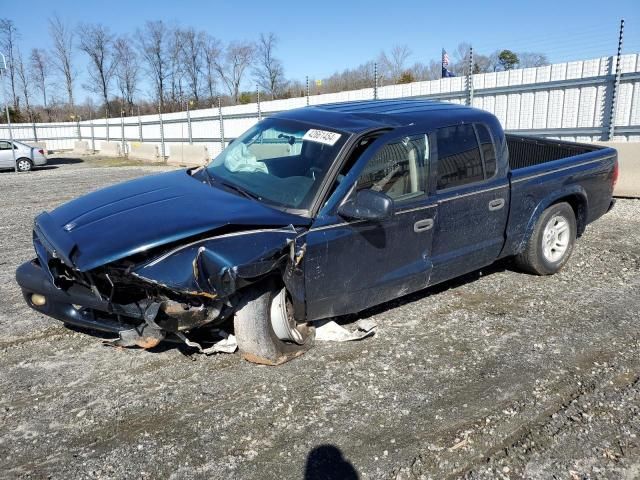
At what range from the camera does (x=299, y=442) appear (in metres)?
2.71

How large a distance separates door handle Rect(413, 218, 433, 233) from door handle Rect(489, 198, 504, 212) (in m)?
0.82

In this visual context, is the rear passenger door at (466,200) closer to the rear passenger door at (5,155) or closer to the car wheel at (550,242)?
the car wheel at (550,242)

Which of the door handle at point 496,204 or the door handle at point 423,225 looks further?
the door handle at point 496,204

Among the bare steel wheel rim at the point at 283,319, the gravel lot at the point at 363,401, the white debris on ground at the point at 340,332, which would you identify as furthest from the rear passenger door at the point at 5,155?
the bare steel wheel rim at the point at 283,319

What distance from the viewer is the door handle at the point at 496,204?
171 inches

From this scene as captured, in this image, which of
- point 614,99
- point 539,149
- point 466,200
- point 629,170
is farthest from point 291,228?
point 614,99

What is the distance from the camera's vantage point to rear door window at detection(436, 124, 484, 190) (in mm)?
3996

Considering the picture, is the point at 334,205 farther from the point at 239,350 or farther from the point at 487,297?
the point at 487,297

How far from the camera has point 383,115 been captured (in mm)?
4020

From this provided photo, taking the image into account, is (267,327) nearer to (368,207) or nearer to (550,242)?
(368,207)

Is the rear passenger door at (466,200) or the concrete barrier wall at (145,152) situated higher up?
the rear passenger door at (466,200)

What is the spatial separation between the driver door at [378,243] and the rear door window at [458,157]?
0.58 ft

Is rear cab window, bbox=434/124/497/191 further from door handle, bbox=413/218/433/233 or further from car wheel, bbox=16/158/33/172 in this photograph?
car wheel, bbox=16/158/33/172

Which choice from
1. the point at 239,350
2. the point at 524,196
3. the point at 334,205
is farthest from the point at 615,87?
the point at 239,350
